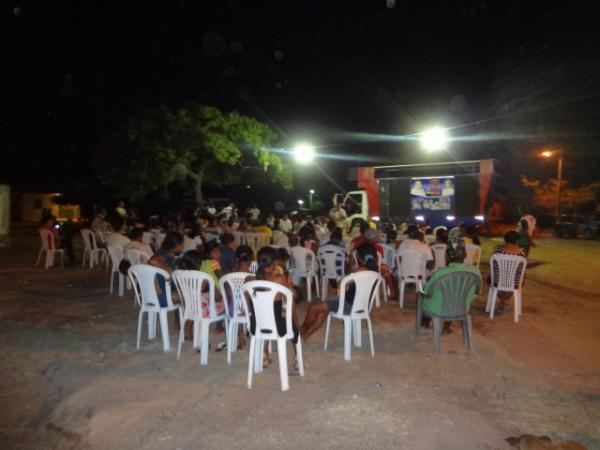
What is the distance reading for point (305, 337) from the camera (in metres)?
6.05

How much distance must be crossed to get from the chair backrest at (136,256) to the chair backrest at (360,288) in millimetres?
3824

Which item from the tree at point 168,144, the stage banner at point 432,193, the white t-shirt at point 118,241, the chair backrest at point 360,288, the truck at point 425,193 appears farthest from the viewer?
the stage banner at point 432,193

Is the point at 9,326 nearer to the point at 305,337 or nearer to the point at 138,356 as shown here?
the point at 138,356

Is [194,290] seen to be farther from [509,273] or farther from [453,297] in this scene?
[509,273]

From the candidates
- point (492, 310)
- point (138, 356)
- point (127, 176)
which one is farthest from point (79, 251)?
point (492, 310)

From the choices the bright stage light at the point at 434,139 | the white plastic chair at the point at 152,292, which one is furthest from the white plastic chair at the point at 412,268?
the bright stage light at the point at 434,139

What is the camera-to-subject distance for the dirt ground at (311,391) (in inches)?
157

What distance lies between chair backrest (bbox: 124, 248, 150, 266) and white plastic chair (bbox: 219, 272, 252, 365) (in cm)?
296

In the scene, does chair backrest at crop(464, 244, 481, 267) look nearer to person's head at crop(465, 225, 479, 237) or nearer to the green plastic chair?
person's head at crop(465, 225, 479, 237)

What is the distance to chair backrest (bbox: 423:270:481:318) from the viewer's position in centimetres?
597

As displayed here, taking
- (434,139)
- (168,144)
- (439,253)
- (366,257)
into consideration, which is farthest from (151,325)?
(434,139)

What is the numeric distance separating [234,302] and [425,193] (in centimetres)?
1584

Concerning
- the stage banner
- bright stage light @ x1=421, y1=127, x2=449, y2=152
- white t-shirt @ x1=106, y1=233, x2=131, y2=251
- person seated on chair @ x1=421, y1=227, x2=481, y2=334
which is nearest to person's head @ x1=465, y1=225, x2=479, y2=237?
person seated on chair @ x1=421, y1=227, x2=481, y2=334

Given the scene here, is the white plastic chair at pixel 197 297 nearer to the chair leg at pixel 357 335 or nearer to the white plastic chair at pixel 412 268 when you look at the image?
the chair leg at pixel 357 335
